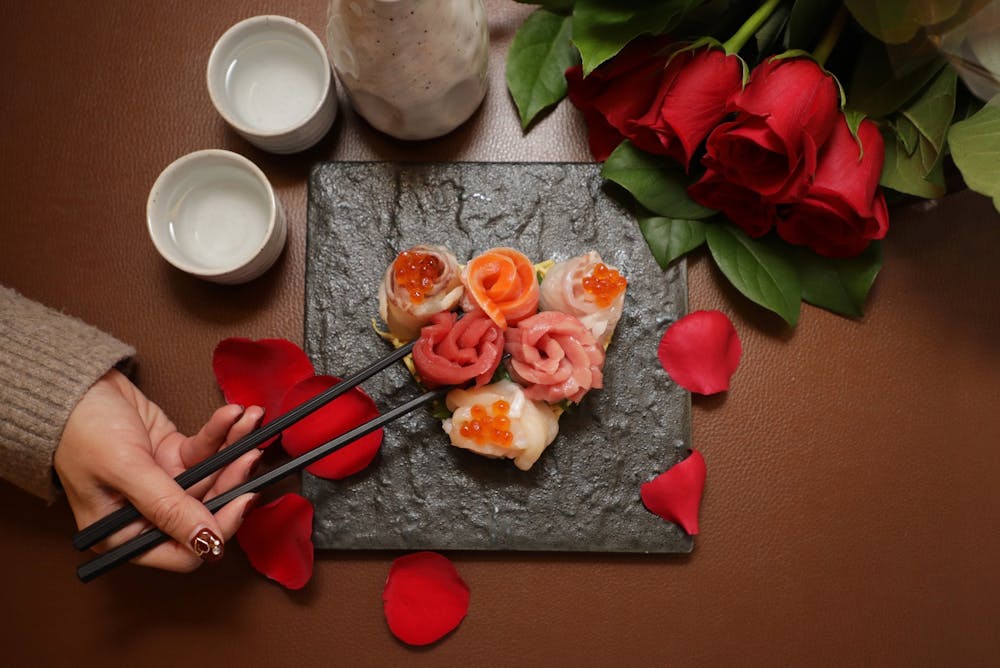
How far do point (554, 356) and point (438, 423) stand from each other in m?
0.20

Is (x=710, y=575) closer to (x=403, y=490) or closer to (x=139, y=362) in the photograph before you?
(x=403, y=490)

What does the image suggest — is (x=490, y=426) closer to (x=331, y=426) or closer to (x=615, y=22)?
(x=331, y=426)

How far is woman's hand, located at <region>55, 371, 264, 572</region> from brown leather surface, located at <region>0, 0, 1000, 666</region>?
0.11 metres

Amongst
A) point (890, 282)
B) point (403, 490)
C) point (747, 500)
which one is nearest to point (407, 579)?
point (403, 490)

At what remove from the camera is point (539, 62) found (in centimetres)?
104

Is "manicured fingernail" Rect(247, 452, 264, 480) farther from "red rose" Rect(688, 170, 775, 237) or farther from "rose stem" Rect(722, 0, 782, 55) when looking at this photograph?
"rose stem" Rect(722, 0, 782, 55)

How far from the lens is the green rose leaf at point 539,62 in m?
1.02

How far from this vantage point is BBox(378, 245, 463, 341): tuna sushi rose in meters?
0.88

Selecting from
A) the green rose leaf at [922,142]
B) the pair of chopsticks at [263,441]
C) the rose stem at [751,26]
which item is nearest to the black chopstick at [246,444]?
the pair of chopsticks at [263,441]

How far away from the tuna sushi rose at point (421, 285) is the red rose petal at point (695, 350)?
0.30 meters

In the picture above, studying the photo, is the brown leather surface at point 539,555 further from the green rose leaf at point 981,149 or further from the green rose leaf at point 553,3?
the green rose leaf at point 981,149

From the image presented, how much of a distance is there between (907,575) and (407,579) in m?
0.65

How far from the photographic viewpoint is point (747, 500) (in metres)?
1.02

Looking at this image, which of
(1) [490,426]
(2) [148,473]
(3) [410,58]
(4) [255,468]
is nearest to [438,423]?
(1) [490,426]
